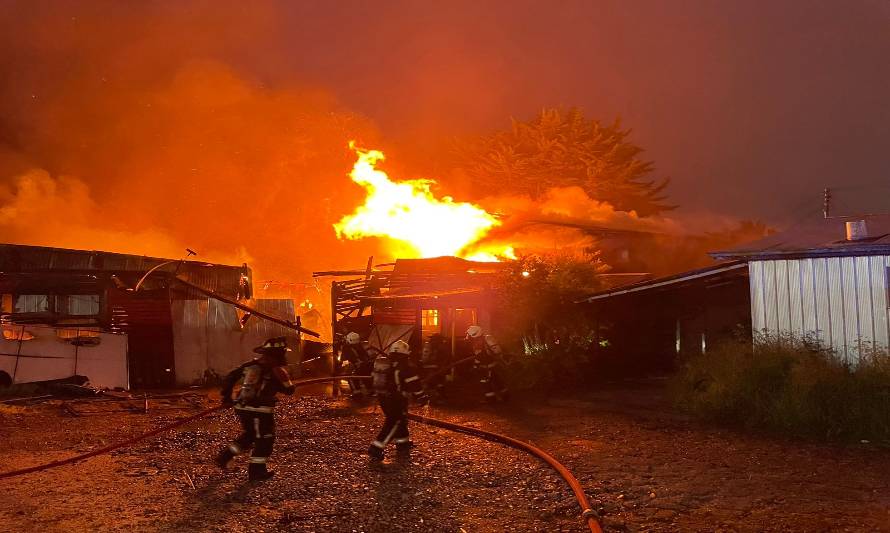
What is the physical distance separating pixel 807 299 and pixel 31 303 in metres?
20.4

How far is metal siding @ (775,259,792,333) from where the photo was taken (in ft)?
40.9

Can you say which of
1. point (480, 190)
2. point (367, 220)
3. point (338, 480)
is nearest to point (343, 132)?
point (480, 190)

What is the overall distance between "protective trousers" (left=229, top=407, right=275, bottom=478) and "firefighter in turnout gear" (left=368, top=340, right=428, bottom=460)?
155 cm

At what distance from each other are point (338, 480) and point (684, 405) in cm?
742

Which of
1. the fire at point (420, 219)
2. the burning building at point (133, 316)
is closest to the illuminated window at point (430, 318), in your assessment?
the burning building at point (133, 316)

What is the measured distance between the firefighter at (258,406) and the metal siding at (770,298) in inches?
360

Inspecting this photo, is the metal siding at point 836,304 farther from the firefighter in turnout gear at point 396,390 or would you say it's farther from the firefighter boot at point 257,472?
the firefighter boot at point 257,472

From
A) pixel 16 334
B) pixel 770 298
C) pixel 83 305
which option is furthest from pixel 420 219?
pixel 770 298

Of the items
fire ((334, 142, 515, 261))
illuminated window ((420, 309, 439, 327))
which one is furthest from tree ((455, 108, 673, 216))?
illuminated window ((420, 309, 439, 327))

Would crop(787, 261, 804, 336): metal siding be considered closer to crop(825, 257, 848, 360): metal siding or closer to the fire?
crop(825, 257, 848, 360): metal siding

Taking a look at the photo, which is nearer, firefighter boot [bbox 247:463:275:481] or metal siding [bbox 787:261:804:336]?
firefighter boot [bbox 247:463:275:481]

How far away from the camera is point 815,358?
445 inches

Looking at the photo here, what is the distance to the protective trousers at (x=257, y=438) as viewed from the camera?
793 centimetres

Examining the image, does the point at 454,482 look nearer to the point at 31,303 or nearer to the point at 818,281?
the point at 818,281
